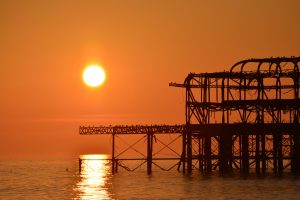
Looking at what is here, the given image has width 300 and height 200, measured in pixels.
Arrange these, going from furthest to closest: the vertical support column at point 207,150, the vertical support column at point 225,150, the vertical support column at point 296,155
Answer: the vertical support column at point 207,150 < the vertical support column at point 225,150 < the vertical support column at point 296,155

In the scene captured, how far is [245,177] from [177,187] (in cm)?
1320

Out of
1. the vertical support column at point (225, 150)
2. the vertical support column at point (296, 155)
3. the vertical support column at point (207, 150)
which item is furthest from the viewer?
the vertical support column at point (207, 150)

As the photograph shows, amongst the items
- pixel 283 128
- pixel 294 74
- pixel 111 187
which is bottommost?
pixel 111 187

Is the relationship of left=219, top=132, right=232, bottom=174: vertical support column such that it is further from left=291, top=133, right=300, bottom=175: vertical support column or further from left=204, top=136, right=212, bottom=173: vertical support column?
left=291, top=133, right=300, bottom=175: vertical support column

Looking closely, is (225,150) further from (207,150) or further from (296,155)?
(296,155)

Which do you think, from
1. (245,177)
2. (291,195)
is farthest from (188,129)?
(291,195)

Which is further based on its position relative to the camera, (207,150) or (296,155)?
(207,150)

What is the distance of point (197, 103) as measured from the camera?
3725 inches

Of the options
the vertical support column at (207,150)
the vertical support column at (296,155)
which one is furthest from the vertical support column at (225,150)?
the vertical support column at (296,155)

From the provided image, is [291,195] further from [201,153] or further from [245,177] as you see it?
[201,153]

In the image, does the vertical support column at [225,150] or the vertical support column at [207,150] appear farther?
the vertical support column at [207,150]

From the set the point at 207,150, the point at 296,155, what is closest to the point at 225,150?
the point at 207,150

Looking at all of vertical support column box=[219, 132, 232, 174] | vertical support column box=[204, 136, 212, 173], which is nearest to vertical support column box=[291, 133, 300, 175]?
vertical support column box=[219, 132, 232, 174]

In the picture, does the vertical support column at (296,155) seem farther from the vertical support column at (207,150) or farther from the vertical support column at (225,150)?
the vertical support column at (207,150)
